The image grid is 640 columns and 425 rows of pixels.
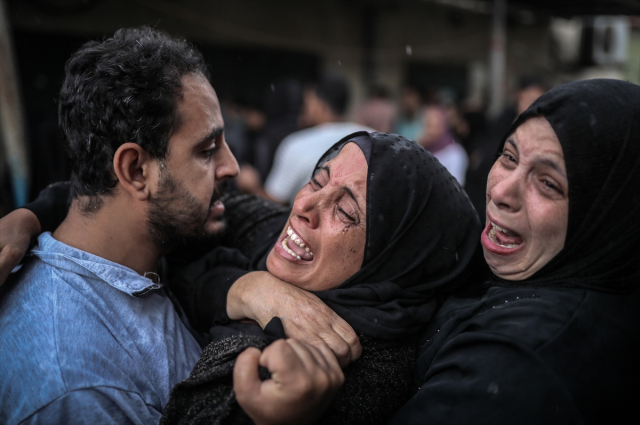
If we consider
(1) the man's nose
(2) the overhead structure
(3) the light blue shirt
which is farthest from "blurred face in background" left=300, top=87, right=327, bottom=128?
(3) the light blue shirt

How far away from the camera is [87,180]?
199 cm

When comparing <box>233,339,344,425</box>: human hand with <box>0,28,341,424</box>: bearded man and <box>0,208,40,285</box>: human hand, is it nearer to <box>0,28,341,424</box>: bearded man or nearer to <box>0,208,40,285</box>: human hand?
<box>0,28,341,424</box>: bearded man

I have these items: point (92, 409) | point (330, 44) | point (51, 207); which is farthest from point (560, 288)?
point (330, 44)

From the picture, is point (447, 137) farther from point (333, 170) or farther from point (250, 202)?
point (333, 170)

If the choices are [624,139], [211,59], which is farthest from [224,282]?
[211,59]

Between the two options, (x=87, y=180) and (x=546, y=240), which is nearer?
(x=546, y=240)

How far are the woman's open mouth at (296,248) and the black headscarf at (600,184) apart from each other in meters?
0.85

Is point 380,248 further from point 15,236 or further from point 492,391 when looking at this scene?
point 15,236

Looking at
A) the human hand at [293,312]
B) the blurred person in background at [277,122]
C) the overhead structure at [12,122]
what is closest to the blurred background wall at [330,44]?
the overhead structure at [12,122]

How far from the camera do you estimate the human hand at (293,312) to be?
1660 mm

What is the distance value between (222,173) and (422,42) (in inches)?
510

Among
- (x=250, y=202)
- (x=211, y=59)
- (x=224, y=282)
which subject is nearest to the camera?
(x=224, y=282)

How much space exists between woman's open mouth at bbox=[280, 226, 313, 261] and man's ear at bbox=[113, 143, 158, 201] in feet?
1.88

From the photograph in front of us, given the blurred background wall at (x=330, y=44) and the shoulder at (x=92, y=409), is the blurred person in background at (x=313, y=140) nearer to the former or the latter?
the blurred background wall at (x=330, y=44)
